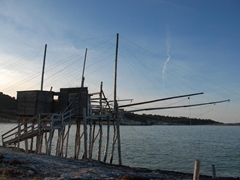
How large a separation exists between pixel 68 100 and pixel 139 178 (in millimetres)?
12021

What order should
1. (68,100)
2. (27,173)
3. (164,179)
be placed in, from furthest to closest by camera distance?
(68,100) → (164,179) → (27,173)

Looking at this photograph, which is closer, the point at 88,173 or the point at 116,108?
the point at 88,173

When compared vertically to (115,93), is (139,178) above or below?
below

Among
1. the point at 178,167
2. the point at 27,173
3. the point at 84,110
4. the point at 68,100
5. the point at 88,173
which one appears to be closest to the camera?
the point at 27,173

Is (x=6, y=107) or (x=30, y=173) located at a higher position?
(x=6, y=107)

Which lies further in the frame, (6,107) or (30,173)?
(6,107)

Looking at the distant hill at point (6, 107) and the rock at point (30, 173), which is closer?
the rock at point (30, 173)

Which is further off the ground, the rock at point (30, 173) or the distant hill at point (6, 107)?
the distant hill at point (6, 107)

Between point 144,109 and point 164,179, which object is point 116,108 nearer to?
point 144,109

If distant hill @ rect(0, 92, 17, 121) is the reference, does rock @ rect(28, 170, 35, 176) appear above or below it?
below

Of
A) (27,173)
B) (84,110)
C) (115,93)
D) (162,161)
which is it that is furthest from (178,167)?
(27,173)

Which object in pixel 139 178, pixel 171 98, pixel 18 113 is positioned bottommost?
pixel 139 178

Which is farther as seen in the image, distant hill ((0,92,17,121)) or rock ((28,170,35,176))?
distant hill ((0,92,17,121))

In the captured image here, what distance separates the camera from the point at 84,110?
21766 millimetres
